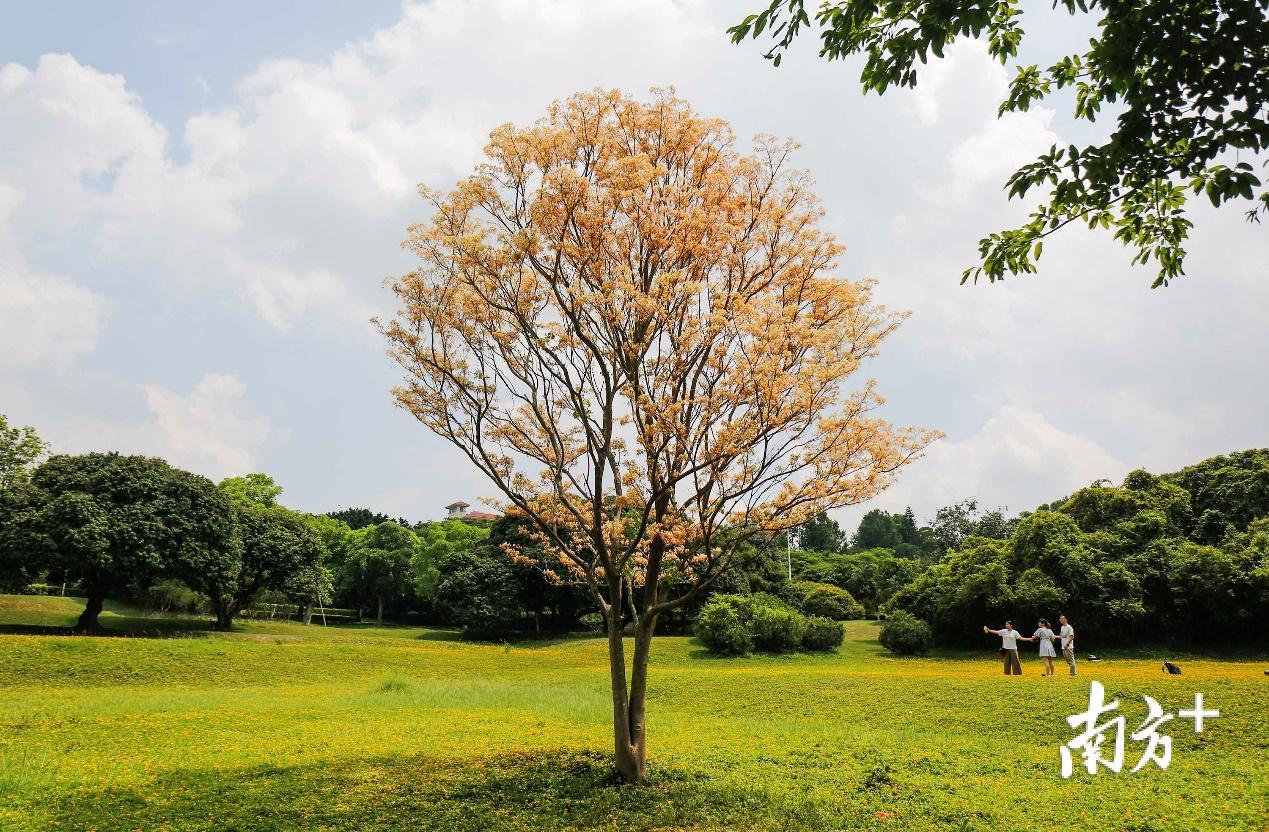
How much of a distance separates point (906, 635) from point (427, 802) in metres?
27.2

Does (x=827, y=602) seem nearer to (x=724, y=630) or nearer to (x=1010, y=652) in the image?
(x=724, y=630)

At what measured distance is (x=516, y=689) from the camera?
21391mm

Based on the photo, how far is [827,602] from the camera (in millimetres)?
41438

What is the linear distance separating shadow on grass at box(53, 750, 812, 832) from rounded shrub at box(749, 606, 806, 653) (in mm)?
22952

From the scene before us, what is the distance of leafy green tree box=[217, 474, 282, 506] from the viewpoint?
181ft

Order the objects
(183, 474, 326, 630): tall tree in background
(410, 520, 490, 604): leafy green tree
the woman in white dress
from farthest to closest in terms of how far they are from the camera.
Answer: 1. (410, 520, 490, 604): leafy green tree
2. (183, 474, 326, 630): tall tree in background
3. the woman in white dress

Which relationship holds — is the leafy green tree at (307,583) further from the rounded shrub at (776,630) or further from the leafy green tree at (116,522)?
the rounded shrub at (776,630)

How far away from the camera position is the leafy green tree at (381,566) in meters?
60.6

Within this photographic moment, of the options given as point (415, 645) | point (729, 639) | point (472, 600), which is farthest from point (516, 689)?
point (472, 600)

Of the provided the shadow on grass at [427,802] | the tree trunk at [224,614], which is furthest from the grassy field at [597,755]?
the tree trunk at [224,614]

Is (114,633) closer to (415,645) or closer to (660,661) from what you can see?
(415,645)

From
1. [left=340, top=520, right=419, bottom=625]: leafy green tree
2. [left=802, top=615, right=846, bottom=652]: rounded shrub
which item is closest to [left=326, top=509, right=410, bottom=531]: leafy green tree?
[left=340, top=520, right=419, bottom=625]: leafy green tree

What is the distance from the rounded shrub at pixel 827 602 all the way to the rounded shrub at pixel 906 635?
314 inches

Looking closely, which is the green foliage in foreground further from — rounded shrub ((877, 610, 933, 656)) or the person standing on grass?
the person standing on grass
